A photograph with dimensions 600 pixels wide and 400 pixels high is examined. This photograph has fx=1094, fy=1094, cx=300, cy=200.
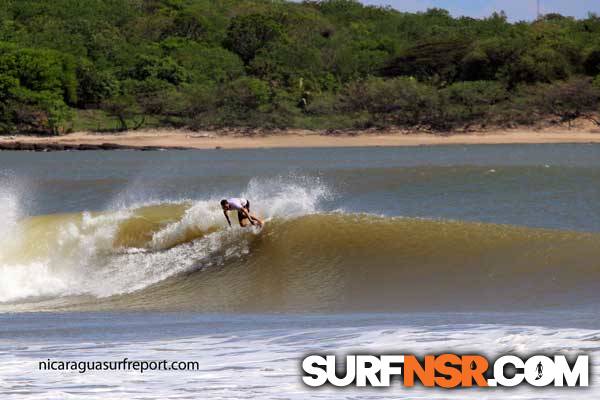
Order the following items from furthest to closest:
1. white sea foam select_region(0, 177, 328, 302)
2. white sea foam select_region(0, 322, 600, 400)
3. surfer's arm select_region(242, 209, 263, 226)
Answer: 1. surfer's arm select_region(242, 209, 263, 226)
2. white sea foam select_region(0, 177, 328, 302)
3. white sea foam select_region(0, 322, 600, 400)

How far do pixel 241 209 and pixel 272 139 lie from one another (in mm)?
47167

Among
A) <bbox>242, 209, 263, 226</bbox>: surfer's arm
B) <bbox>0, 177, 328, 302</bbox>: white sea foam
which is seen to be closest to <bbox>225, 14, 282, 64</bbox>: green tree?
<bbox>0, 177, 328, 302</bbox>: white sea foam

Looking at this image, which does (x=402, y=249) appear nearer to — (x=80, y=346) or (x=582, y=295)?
(x=582, y=295)

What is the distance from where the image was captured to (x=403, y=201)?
28297 millimetres

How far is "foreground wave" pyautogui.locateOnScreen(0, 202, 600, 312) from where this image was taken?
1405cm

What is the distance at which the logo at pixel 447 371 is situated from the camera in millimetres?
8250

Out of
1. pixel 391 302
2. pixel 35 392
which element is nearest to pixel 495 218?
pixel 391 302

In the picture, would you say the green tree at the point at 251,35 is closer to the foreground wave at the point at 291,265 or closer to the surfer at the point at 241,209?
the foreground wave at the point at 291,265

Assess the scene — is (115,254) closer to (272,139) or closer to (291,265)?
(291,265)

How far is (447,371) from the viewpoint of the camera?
857 centimetres

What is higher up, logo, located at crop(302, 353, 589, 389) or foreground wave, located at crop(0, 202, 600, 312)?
logo, located at crop(302, 353, 589, 389)

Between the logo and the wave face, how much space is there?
399cm

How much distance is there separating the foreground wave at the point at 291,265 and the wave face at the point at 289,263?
25 millimetres

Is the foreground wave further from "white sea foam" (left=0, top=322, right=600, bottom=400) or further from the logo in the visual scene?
the logo
